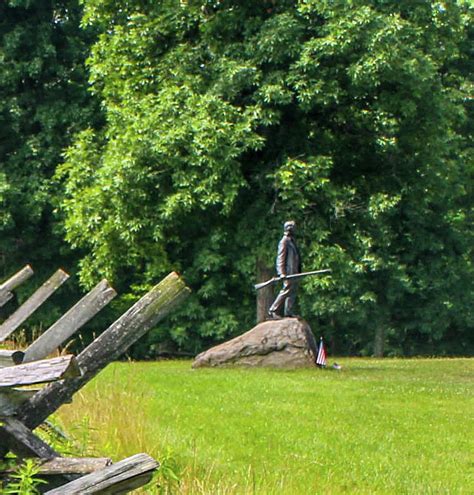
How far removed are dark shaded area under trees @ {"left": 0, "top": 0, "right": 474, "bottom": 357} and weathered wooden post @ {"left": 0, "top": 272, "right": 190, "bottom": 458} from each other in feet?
58.6

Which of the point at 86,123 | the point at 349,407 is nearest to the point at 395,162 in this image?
the point at 86,123

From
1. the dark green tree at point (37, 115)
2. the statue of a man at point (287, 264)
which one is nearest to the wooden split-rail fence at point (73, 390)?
the statue of a man at point (287, 264)

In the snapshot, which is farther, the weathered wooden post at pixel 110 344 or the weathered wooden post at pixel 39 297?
the weathered wooden post at pixel 39 297

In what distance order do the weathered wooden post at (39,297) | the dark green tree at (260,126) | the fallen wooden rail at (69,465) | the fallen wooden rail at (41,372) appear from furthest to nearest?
the dark green tree at (260,126), the weathered wooden post at (39,297), the fallen wooden rail at (69,465), the fallen wooden rail at (41,372)

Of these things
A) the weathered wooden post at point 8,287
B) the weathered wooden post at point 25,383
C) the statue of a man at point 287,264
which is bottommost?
the weathered wooden post at point 25,383

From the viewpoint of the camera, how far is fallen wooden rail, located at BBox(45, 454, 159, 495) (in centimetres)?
570

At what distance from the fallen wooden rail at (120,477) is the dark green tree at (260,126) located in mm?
18662

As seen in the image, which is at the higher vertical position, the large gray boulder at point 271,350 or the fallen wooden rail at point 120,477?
the large gray boulder at point 271,350

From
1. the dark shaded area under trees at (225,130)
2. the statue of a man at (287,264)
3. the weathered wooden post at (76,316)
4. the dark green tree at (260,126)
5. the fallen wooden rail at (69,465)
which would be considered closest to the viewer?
the fallen wooden rail at (69,465)

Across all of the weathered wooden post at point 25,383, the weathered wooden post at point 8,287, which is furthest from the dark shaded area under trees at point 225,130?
the weathered wooden post at point 25,383

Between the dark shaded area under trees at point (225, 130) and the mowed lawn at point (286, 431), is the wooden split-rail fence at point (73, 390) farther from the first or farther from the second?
the dark shaded area under trees at point (225, 130)

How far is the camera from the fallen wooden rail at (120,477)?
5699 mm

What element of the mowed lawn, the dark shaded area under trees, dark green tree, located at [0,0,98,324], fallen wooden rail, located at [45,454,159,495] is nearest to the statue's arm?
the dark shaded area under trees

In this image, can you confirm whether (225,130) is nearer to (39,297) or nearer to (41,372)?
(39,297)
